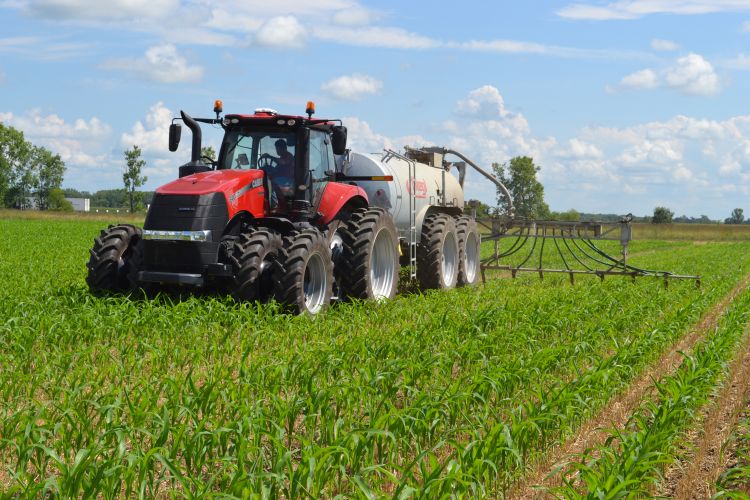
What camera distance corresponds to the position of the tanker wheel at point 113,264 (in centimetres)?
934

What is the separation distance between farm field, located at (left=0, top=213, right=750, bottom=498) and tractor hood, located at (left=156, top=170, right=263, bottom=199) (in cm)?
121

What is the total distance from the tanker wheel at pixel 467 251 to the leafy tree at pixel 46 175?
83.7m

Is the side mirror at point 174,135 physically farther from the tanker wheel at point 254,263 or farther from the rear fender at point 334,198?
the rear fender at point 334,198

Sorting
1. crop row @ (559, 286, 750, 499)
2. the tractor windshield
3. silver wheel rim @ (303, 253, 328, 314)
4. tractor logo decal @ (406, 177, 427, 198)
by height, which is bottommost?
crop row @ (559, 286, 750, 499)

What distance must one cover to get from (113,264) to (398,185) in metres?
4.51

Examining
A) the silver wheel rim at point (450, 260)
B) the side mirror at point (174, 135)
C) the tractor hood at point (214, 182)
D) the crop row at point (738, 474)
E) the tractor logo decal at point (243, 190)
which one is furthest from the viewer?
the silver wheel rim at point (450, 260)

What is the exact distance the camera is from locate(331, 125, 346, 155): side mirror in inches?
379

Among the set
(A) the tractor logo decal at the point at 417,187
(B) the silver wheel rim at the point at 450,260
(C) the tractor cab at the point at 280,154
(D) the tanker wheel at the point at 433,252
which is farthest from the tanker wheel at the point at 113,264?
(B) the silver wheel rim at the point at 450,260

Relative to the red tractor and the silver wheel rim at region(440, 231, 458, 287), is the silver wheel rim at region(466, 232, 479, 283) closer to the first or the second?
the silver wheel rim at region(440, 231, 458, 287)

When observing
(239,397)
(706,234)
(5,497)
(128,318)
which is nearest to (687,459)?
(239,397)

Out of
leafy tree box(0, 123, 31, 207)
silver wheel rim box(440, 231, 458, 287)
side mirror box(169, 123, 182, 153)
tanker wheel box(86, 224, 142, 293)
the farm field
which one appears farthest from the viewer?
leafy tree box(0, 123, 31, 207)

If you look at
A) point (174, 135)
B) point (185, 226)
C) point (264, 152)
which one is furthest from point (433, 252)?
point (185, 226)

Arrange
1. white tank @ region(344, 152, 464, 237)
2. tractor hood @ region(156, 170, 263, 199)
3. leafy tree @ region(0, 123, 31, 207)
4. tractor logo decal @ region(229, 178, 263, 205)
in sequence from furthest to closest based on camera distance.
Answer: leafy tree @ region(0, 123, 31, 207), white tank @ region(344, 152, 464, 237), tractor logo decal @ region(229, 178, 263, 205), tractor hood @ region(156, 170, 263, 199)

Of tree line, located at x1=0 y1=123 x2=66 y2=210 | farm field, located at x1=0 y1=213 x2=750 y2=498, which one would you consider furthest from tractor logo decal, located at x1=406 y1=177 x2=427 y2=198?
tree line, located at x1=0 y1=123 x2=66 y2=210
